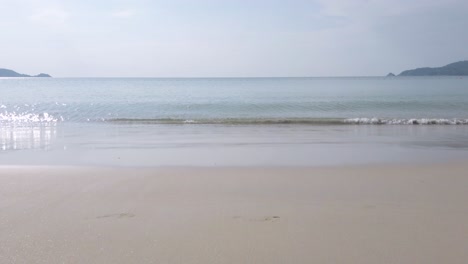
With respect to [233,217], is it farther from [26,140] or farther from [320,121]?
[320,121]

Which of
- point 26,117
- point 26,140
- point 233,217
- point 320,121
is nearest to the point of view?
point 233,217

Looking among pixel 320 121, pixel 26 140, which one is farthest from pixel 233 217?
pixel 320 121

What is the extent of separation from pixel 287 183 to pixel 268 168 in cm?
137

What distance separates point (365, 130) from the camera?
1636 centimetres

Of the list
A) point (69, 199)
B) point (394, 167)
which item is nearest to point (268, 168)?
point (394, 167)

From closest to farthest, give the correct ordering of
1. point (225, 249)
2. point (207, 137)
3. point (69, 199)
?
point (225, 249), point (69, 199), point (207, 137)

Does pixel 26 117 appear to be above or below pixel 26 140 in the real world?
above

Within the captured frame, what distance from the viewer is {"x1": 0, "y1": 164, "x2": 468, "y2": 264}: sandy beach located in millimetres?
4156

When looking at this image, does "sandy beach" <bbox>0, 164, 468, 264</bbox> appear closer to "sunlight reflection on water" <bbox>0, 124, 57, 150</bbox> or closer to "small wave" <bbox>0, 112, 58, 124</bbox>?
"sunlight reflection on water" <bbox>0, 124, 57, 150</bbox>

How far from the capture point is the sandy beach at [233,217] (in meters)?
4.16

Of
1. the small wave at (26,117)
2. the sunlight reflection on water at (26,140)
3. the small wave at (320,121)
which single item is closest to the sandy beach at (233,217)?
the sunlight reflection on water at (26,140)

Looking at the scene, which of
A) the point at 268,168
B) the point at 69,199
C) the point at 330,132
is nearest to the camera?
the point at 69,199

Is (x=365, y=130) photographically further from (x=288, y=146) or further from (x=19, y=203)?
(x=19, y=203)

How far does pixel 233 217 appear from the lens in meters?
5.19
